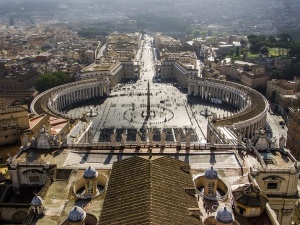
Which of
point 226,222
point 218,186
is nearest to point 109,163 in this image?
point 218,186

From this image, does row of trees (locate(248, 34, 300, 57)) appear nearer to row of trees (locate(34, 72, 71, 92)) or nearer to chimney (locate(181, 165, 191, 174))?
row of trees (locate(34, 72, 71, 92))

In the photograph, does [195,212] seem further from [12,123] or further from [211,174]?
[12,123]

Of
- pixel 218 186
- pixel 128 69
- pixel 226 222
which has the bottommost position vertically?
pixel 128 69

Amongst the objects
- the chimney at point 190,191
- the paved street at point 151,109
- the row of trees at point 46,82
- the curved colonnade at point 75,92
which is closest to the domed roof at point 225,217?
the chimney at point 190,191

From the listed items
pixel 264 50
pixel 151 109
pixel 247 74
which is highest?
pixel 264 50

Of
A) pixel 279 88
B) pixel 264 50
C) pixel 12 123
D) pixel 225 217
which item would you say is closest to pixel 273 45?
pixel 264 50

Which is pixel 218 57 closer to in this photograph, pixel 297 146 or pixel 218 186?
pixel 297 146

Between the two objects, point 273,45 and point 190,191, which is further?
point 273,45
